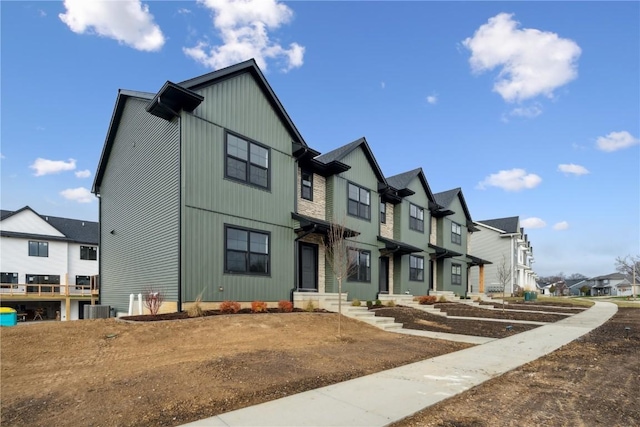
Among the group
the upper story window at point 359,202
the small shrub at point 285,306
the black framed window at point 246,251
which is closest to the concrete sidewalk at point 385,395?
the small shrub at point 285,306

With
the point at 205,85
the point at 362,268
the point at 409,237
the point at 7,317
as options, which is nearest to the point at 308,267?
the point at 362,268

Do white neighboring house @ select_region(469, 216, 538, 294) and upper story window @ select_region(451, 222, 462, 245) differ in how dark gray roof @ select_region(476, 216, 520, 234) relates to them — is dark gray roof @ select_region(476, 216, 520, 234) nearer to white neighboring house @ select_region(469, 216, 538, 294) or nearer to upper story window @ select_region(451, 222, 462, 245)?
white neighboring house @ select_region(469, 216, 538, 294)

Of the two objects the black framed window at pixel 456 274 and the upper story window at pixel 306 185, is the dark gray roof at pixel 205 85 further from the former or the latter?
the black framed window at pixel 456 274

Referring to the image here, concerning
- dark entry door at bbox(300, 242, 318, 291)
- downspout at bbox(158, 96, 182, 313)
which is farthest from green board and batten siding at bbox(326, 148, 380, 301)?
downspout at bbox(158, 96, 182, 313)

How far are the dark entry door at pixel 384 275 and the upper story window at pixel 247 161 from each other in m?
10.5

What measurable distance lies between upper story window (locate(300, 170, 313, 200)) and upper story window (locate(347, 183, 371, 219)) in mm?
2518

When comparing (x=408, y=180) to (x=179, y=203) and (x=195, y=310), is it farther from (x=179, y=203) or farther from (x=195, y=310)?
(x=195, y=310)

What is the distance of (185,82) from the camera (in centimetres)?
1230

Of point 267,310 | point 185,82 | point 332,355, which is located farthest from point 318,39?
point 332,355

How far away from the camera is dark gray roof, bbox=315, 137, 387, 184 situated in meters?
19.5

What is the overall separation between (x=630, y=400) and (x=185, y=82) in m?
13.2

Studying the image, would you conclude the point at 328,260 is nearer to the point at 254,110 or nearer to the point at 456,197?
the point at 254,110

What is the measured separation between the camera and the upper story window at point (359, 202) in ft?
64.6

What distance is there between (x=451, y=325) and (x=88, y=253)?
38.2 meters
